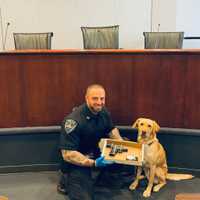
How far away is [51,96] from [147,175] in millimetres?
1042

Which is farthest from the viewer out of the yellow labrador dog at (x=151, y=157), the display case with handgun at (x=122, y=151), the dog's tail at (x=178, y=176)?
the dog's tail at (x=178, y=176)

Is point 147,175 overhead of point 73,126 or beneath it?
beneath

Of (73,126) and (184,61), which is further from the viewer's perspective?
(184,61)

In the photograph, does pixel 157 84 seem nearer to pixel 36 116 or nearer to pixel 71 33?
pixel 36 116

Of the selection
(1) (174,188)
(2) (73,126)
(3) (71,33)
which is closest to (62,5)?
(3) (71,33)

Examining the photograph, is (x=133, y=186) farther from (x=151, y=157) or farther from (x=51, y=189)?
(x=51, y=189)

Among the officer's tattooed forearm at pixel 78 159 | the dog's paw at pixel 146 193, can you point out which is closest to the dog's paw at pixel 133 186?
the dog's paw at pixel 146 193

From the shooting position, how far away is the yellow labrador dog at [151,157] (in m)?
2.37

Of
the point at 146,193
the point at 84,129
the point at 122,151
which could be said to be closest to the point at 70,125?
the point at 84,129

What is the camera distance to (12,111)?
2645 millimetres

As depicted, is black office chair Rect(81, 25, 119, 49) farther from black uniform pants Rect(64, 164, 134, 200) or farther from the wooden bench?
the wooden bench

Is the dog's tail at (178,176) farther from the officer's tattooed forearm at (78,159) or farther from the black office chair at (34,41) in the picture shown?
the black office chair at (34,41)

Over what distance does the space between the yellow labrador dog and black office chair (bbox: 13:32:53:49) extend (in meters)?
A: 1.73

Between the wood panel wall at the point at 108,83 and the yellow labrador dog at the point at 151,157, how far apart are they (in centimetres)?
26
